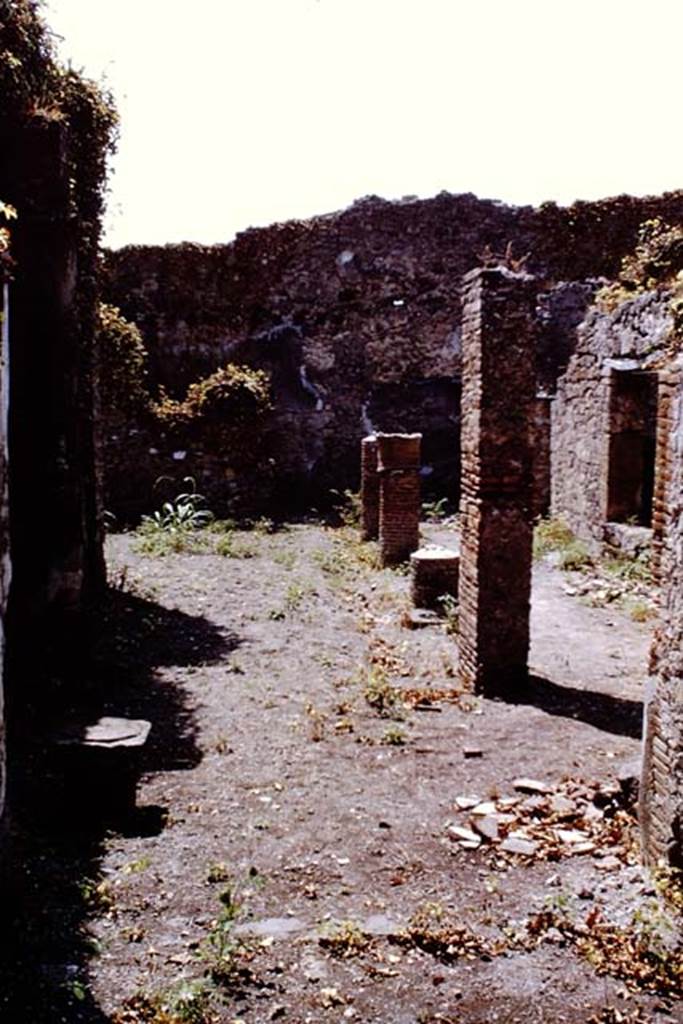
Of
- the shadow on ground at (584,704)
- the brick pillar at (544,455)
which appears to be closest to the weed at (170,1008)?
the shadow on ground at (584,704)

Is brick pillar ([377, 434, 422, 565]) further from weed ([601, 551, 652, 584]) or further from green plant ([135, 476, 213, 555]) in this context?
green plant ([135, 476, 213, 555])

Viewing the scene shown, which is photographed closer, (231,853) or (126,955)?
(126,955)

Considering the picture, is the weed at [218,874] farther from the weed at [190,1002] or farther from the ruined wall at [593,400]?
the ruined wall at [593,400]

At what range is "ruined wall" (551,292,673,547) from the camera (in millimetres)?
11604

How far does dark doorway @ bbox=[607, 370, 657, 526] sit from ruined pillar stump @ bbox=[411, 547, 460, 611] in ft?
13.4

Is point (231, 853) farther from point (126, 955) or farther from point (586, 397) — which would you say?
point (586, 397)

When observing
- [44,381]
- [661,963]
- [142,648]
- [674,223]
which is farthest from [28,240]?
[674,223]

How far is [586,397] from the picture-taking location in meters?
13.9

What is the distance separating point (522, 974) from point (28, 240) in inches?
255

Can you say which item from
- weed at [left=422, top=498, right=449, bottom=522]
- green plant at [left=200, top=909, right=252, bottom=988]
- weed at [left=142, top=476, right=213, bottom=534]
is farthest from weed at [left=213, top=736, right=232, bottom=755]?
weed at [left=422, top=498, right=449, bottom=522]

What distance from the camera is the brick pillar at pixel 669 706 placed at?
393 cm

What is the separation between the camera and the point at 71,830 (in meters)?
4.70

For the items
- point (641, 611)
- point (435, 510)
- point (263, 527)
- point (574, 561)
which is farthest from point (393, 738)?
point (435, 510)

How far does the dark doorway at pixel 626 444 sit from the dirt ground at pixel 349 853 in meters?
4.54
